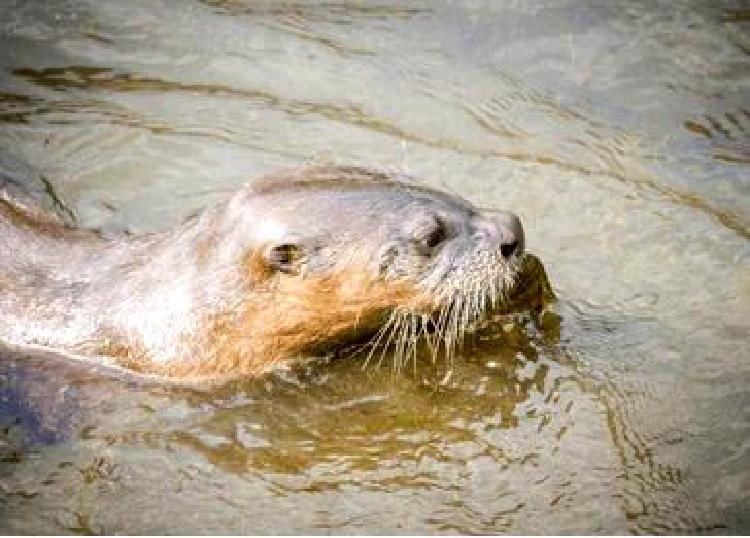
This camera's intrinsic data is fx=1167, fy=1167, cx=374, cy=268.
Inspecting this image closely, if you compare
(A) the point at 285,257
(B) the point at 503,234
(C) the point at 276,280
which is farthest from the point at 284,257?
(B) the point at 503,234

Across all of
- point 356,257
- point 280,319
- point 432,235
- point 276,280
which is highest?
point 432,235

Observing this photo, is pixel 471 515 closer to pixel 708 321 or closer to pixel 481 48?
pixel 708 321

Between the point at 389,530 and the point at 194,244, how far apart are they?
127 centimetres

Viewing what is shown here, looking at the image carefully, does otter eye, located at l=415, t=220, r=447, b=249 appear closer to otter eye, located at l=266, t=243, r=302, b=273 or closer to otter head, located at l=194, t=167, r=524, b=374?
otter head, located at l=194, t=167, r=524, b=374

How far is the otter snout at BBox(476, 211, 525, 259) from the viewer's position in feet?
13.1

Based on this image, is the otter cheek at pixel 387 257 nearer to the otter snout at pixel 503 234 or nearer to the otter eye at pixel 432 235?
the otter eye at pixel 432 235

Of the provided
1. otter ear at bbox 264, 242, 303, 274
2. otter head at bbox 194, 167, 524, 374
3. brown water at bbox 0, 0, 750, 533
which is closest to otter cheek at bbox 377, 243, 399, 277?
otter head at bbox 194, 167, 524, 374

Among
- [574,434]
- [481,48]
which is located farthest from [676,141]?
[574,434]

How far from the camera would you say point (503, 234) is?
4.00 meters

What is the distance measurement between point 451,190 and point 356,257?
4.03ft

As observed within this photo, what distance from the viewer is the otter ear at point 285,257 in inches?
150

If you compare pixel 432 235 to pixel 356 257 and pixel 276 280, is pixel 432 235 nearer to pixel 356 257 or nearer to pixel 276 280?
pixel 356 257

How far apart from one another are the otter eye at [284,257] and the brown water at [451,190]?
46cm

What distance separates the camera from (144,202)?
5008 millimetres
